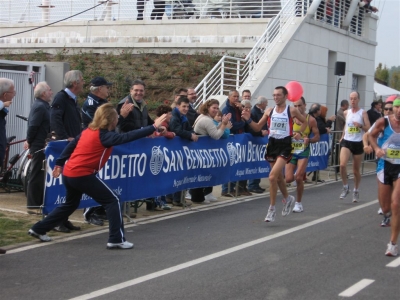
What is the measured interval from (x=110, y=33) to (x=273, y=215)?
65.0 ft

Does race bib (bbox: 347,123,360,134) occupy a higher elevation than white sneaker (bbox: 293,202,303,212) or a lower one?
higher

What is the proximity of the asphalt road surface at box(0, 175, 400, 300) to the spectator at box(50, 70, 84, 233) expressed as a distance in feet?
5.07

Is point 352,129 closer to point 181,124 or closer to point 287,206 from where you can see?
point 287,206

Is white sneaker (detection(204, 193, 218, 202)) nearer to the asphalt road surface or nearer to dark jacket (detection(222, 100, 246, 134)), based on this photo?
dark jacket (detection(222, 100, 246, 134))

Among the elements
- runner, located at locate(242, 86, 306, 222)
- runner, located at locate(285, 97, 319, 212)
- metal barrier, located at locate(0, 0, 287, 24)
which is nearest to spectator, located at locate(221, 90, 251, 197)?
runner, located at locate(285, 97, 319, 212)

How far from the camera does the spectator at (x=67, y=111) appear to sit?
10.5m

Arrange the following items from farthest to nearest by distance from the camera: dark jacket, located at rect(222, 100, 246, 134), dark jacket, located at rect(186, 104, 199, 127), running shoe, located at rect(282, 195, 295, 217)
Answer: dark jacket, located at rect(222, 100, 246, 134)
dark jacket, located at rect(186, 104, 199, 127)
running shoe, located at rect(282, 195, 295, 217)

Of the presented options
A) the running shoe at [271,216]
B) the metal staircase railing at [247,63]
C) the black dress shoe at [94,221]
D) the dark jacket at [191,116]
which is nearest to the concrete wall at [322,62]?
the metal staircase railing at [247,63]

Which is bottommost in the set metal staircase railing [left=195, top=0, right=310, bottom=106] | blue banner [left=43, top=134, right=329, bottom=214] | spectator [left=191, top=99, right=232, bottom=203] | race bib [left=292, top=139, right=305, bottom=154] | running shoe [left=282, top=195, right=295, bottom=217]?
running shoe [left=282, top=195, right=295, bottom=217]

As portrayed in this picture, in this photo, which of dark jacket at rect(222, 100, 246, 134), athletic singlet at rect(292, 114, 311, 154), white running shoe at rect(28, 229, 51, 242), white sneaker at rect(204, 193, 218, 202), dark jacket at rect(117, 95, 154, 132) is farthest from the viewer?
dark jacket at rect(222, 100, 246, 134)

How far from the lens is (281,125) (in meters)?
11.8

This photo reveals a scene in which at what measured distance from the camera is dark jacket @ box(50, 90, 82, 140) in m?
10.5

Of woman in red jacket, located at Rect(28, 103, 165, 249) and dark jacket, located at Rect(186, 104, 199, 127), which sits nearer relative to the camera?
woman in red jacket, located at Rect(28, 103, 165, 249)

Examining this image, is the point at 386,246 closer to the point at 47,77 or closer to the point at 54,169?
the point at 54,169
